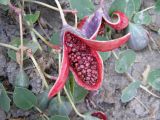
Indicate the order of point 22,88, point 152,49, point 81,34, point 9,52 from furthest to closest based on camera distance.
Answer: point 152,49
point 9,52
point 22,88
point 81,34

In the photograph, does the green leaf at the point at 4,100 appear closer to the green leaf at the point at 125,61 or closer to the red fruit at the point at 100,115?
the red fruit at the point at 100,115

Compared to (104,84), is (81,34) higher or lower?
higher

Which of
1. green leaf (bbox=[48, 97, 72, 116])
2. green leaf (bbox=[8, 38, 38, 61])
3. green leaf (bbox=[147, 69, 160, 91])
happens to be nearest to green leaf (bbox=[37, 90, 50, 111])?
green leaf (bbox=[48, 97, 72, 116])

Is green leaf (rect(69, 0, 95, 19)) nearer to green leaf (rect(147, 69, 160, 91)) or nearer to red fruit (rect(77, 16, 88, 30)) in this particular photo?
red fruit (rect(77, 16, 88, 30))

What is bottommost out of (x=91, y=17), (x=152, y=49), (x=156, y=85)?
(x=156, y=85)

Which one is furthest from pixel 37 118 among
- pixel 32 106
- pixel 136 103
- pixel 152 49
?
pixel 152 49

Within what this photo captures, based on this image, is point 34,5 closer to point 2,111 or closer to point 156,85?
point 2,111

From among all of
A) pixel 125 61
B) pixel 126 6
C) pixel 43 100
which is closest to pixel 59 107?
pixel 43 100

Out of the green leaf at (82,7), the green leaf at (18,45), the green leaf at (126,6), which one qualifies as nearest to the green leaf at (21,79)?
the green leaf at (18,45)
